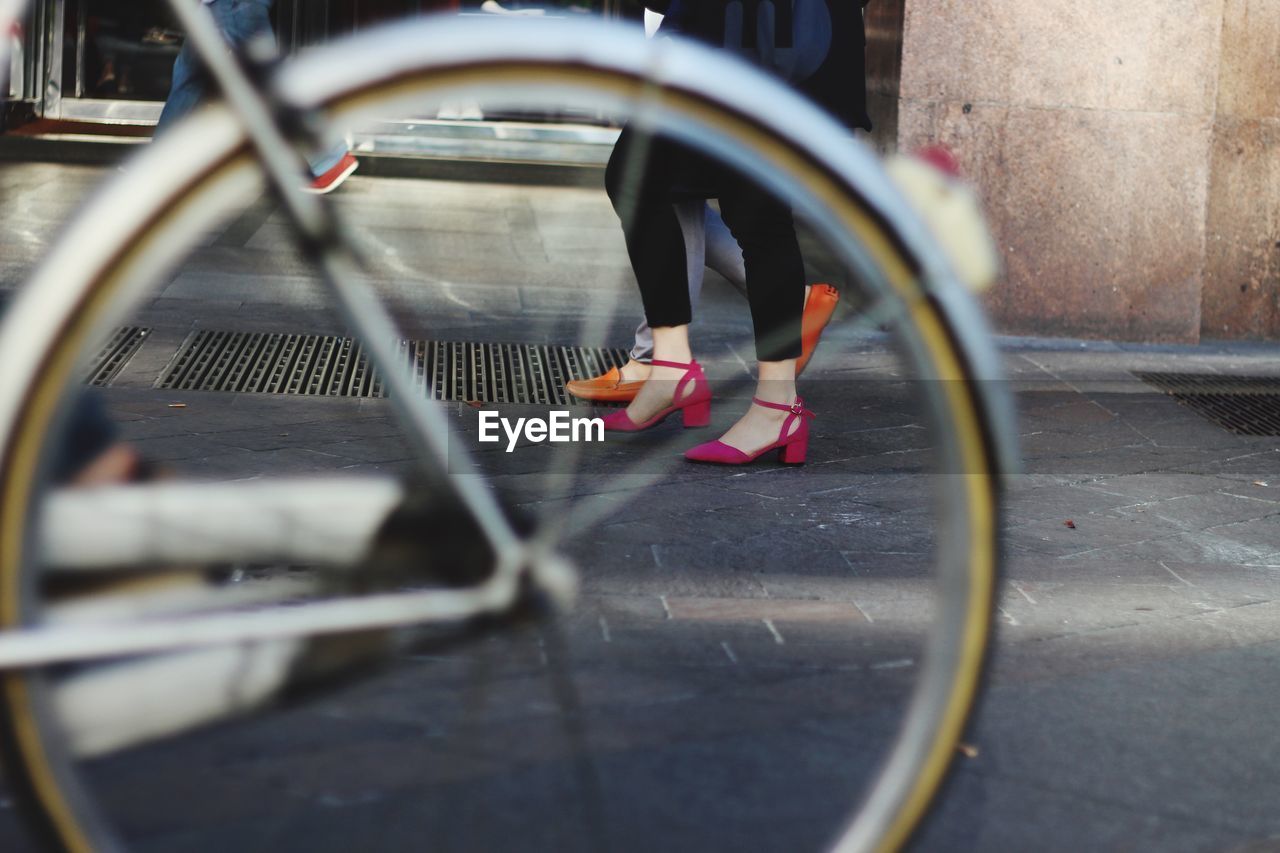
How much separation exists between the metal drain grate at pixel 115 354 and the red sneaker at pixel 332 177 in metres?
2.60

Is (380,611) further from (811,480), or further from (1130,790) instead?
(811,480)

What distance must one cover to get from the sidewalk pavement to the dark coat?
91 cm

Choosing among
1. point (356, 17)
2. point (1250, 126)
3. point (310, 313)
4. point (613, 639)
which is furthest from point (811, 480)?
point (356, 17)

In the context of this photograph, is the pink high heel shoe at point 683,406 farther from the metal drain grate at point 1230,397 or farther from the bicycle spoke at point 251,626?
the bicycle spoke at point 251,626

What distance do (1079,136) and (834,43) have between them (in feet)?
9.10

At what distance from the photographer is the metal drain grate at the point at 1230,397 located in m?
5.16

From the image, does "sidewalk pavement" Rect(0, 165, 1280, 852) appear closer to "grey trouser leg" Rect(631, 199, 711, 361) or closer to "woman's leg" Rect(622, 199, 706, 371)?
"woman's leg" Rect(622, 199, 706, 371)

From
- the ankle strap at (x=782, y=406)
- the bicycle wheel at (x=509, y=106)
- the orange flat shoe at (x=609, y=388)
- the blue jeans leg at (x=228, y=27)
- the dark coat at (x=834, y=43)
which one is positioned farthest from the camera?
the blue jeans leg at (x=228, y=27)

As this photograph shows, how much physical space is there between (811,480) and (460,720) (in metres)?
1.83

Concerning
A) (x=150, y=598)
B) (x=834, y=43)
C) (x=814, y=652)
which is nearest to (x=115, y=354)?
(x=834, y=43)

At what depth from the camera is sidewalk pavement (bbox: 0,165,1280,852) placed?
218cm

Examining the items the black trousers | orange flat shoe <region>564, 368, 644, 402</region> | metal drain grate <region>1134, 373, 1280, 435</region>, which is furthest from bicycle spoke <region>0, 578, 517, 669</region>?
metal drain grate <region>1134, 373, 1280, 435</region>

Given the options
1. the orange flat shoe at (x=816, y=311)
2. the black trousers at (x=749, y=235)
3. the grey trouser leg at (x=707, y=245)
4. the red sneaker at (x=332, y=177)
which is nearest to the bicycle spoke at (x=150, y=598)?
the red sneaker at (x=332, y=177)

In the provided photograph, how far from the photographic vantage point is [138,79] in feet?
34.8
